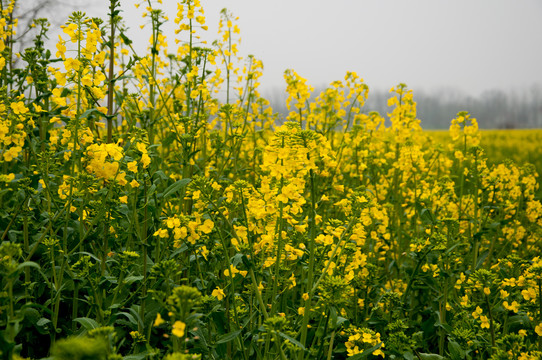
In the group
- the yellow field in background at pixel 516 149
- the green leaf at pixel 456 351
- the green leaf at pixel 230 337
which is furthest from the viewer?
the yellow field in background at pixel 516 149

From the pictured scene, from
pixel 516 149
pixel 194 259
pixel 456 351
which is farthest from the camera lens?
pixel 516 149

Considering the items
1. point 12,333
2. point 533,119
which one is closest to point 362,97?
point 12,333

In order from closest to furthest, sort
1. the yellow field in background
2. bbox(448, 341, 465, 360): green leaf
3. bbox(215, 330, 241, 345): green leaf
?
1. bbox(215, 330, 241, 345): green leaf
2. bbox(448, 341, 465, 360): green leaf
3. the yellow field in background

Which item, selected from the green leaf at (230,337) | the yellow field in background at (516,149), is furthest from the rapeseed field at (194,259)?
the yellow field in background at (516,149)

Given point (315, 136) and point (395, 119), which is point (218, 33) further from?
point (315, 136)

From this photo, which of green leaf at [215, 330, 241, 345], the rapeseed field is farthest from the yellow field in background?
green leaf at [215, 330, 241, 345]

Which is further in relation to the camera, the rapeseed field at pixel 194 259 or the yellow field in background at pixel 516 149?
the yellow field in background at pixel 516 149

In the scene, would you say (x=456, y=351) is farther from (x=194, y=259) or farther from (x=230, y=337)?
(x=194, y=259)

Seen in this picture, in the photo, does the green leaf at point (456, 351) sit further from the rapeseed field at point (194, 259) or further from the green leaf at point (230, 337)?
the green leaf at point (230, 337)

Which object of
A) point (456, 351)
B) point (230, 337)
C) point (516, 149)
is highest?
point (516, 149)

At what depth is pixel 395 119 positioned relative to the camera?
17.2 feet

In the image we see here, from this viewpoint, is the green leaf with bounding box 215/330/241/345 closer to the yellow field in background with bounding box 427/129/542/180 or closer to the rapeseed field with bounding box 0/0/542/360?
the rapeseed field with bounding box 0/0/542/360

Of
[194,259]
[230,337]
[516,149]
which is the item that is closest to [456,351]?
[230,337]

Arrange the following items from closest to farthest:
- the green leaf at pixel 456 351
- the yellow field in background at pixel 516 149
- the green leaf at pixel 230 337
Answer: the green leaf at pixel 230 337 < the green leaf at pixel 456 351 < the yellow field in background at pixel 516 149
